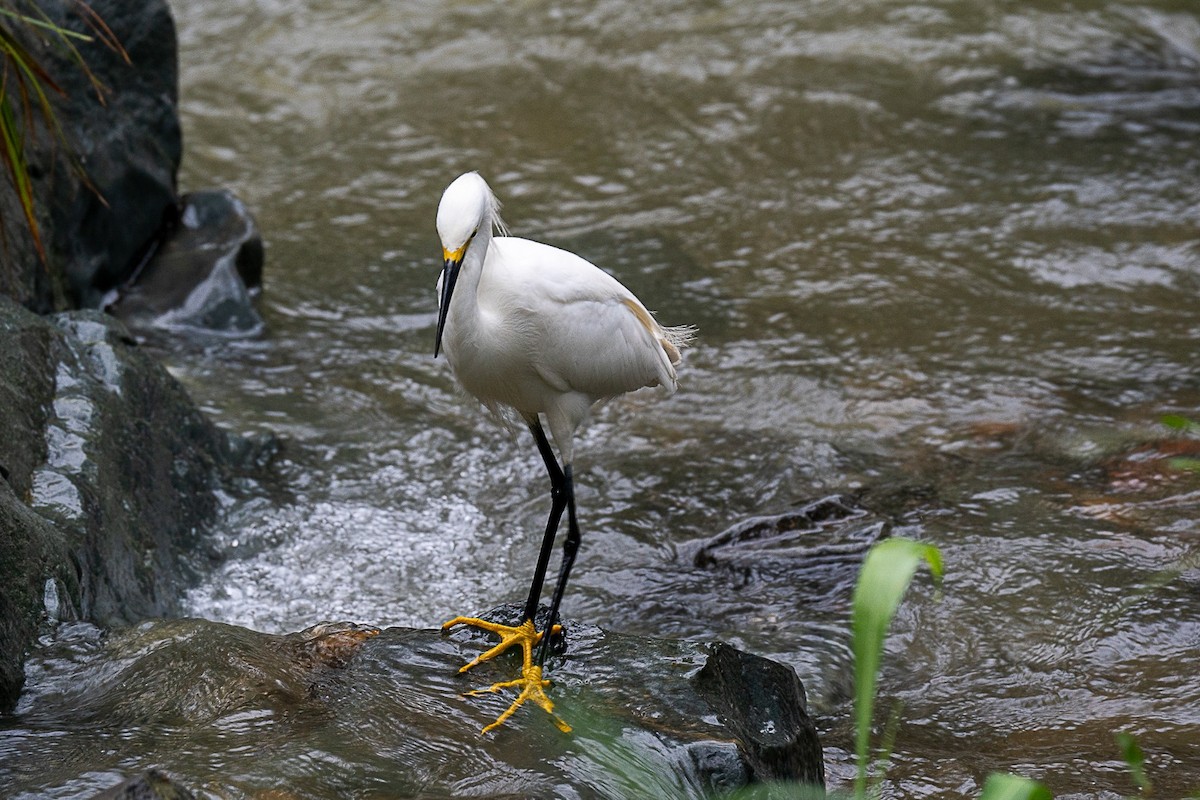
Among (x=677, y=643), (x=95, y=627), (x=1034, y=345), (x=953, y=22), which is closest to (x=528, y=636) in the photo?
(x=677, y=643)

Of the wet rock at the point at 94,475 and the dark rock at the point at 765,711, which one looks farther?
the wet rock at the point at 94,475

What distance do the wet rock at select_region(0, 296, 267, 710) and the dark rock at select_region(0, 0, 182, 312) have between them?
113cm

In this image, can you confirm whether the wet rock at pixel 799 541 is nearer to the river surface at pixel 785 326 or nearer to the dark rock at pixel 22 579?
the river surface at pixel 785 326

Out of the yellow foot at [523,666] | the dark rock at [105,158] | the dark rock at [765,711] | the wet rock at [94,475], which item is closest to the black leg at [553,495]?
the yellow foot at [523,666]

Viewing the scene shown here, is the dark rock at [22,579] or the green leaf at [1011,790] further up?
the green leaf at [1011,790]

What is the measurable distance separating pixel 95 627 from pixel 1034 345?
4.70 m

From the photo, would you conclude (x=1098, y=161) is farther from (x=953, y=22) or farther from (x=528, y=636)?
(x=528, y=636)

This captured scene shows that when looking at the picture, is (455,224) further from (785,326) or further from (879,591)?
(785,326)

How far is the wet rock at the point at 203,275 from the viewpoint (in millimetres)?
6582

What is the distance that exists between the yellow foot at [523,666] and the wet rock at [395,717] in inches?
1.1

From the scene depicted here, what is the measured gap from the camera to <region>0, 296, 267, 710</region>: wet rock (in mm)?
3395

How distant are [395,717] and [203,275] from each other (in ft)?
13.9

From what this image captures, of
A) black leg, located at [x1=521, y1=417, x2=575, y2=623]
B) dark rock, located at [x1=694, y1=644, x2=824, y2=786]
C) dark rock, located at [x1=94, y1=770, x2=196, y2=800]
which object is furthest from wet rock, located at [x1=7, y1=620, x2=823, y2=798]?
black leg, located at [x1=521, y1=417, x2=575, y2=623]

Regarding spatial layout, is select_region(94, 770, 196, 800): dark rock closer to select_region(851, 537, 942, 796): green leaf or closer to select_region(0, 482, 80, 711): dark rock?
select_region(0, 482, 80, 711): dark rock
